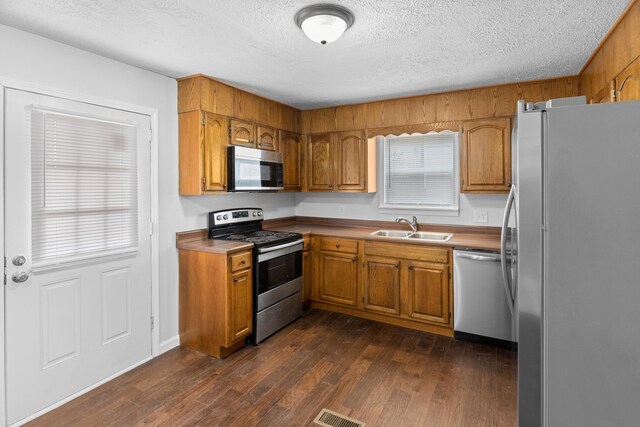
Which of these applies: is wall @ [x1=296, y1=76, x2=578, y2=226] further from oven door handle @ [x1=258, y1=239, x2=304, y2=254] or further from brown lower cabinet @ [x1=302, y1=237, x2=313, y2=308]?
oven door handle @ [x1=258, y1=239, x2=304, y2=254]

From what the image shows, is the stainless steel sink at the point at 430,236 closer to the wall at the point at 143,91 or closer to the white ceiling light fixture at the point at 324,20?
the wall at the point at 143,91

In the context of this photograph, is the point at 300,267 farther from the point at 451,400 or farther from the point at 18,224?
the point at 18,224

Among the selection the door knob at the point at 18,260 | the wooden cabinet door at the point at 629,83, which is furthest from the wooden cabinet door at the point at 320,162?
the door knob at the point at 18,260

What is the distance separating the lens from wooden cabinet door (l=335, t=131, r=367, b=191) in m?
4.13

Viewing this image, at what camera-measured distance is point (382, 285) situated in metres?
3.68

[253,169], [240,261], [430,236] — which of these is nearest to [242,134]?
[253,169]

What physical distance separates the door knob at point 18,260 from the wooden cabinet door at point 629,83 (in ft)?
12.0

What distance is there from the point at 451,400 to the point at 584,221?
1.72 metres

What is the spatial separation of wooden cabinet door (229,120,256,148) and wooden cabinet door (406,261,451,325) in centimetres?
208

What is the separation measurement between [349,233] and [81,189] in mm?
2581

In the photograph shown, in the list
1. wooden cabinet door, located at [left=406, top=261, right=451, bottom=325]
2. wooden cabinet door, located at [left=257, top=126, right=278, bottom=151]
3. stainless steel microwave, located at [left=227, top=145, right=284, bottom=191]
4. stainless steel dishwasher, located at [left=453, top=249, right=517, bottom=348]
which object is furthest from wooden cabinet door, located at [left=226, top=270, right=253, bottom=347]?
stainless steel dishwasher, located at [left=453, top=249, right=517, bottom=348]

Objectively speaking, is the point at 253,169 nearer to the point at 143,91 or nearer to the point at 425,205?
the point at 143,91

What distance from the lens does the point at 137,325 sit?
292 centimetres

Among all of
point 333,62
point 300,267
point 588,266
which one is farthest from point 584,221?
point 300,267
